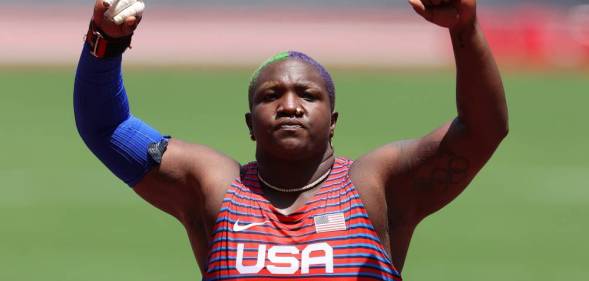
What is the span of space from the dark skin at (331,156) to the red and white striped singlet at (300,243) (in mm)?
65

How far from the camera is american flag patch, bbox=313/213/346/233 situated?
3975 mm

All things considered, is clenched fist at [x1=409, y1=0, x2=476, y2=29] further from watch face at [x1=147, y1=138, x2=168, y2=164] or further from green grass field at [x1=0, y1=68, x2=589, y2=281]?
green grass field at [x1=0, y1=68, x2=589, y2=281]

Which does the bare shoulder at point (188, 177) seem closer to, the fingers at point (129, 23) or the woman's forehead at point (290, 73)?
the woman's forehead at point (290, 73)

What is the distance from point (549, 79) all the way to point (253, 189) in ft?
57.8

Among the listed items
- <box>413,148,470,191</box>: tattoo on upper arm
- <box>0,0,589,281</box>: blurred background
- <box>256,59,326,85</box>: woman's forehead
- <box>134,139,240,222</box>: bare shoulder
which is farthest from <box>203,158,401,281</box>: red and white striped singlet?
<box>0,0,589,281</box>: blurred background

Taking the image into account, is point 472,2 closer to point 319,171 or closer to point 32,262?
point 319,171

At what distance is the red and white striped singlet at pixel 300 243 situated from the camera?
392 cm

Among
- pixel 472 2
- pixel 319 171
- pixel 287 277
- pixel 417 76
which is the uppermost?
pixel 472 2

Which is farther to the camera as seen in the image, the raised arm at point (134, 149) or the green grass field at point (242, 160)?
the green grass field at point (242, 160)

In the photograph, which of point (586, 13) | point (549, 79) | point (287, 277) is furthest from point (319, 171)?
point (586, 13)

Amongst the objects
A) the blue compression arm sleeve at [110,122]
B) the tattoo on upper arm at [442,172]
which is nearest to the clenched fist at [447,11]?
the tattoo on upper arm at [442,172]

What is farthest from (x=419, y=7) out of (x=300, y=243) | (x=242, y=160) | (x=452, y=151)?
(x=242, y=160)

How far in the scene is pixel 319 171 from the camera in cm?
418

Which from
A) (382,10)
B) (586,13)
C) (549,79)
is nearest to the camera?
(549,79)
